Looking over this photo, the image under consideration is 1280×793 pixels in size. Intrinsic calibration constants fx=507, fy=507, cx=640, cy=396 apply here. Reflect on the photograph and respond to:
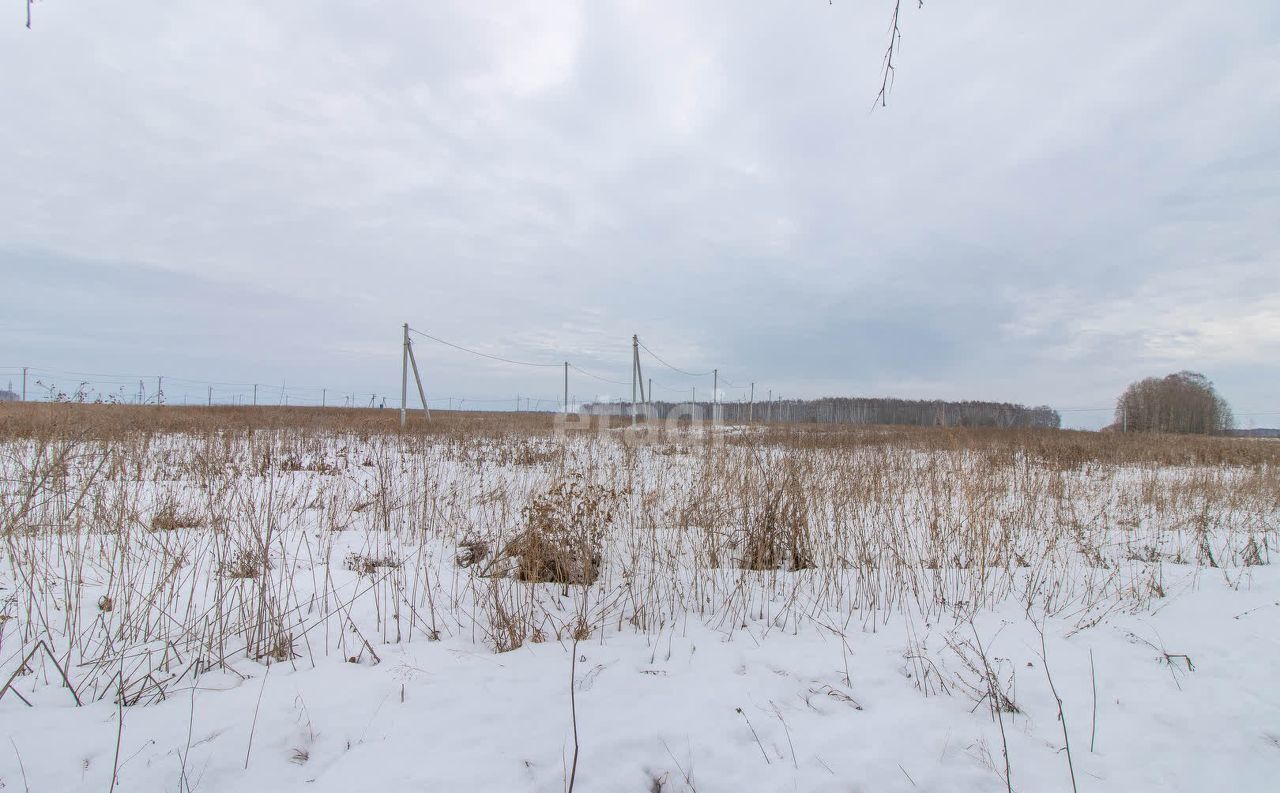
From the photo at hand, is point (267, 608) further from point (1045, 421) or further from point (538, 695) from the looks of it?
point (1045, 421)

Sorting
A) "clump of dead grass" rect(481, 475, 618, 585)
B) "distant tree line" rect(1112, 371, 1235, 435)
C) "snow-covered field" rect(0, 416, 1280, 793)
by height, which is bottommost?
"snow-covered field" rect(0, 416, 1280, 793)

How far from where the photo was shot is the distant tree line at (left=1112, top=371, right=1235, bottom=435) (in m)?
44.7

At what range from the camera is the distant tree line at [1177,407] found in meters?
44.7

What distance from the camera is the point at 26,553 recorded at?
269 cm

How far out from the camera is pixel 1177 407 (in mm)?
45781

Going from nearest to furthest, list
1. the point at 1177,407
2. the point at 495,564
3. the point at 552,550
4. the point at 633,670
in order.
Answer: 1. the point at 633,670
2. the point at 495,564
3. the point at 552,550
4. the point at 1177,407

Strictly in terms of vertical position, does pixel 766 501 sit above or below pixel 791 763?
above

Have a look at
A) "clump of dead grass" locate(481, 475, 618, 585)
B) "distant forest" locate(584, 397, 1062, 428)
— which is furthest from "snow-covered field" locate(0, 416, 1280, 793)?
"distant forest" locate(584, 397, 1062, 428)

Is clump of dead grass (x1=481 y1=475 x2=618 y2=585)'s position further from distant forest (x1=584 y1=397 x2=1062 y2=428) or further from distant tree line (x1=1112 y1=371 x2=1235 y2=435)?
distant tree line (x1=1112 y1=371 x2=1235 y2=435)

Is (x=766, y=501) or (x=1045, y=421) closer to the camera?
(x=766, y=501)

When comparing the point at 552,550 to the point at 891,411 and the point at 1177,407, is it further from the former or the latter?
the point at 1177,407

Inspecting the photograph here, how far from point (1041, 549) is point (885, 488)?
1.89m

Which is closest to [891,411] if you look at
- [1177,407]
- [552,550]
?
[1177,407]

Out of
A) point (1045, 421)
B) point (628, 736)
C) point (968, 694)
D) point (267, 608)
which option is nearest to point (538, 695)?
point (628, 736)
